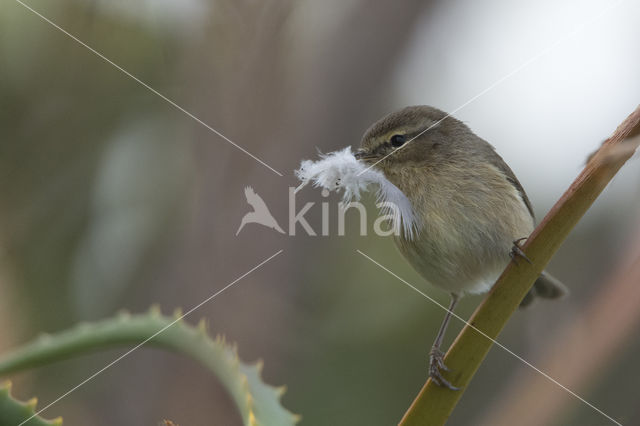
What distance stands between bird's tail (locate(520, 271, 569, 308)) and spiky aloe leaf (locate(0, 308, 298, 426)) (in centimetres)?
157

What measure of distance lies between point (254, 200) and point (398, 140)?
52 centimetres

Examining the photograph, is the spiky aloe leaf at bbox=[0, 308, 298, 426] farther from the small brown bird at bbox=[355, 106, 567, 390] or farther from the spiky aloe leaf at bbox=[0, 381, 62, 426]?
the small brown bird at bbox=[355, 106, 567, 390]

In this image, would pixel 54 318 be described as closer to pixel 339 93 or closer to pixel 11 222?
pixel 11 222

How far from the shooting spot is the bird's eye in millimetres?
2117

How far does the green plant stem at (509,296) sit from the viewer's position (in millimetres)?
909

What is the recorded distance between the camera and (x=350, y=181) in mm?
1611

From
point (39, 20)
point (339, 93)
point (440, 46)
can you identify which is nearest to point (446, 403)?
point (440, 46)

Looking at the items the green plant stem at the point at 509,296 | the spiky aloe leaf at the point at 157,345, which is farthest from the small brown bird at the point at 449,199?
the spiky aloe leaf at the point at 157,345

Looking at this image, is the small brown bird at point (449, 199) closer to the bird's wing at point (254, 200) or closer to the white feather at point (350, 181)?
the white feather at point (350, 181)

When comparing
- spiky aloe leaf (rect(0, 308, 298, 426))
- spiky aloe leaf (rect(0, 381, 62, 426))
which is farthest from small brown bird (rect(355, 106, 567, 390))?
Answer: spiky aloe leaf (rect(0, 381, 62, 426))

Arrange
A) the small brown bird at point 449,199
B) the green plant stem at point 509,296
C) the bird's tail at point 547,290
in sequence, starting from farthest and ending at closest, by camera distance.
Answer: the bird's tail at point 547,290 < the small brown bird at point 449,199 < the green plant stem at point 509,296

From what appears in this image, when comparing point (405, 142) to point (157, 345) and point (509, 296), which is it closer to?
point (509, 296)

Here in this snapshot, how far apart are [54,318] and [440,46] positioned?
4.85 ft

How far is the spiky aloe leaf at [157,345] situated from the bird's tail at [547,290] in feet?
5.14
